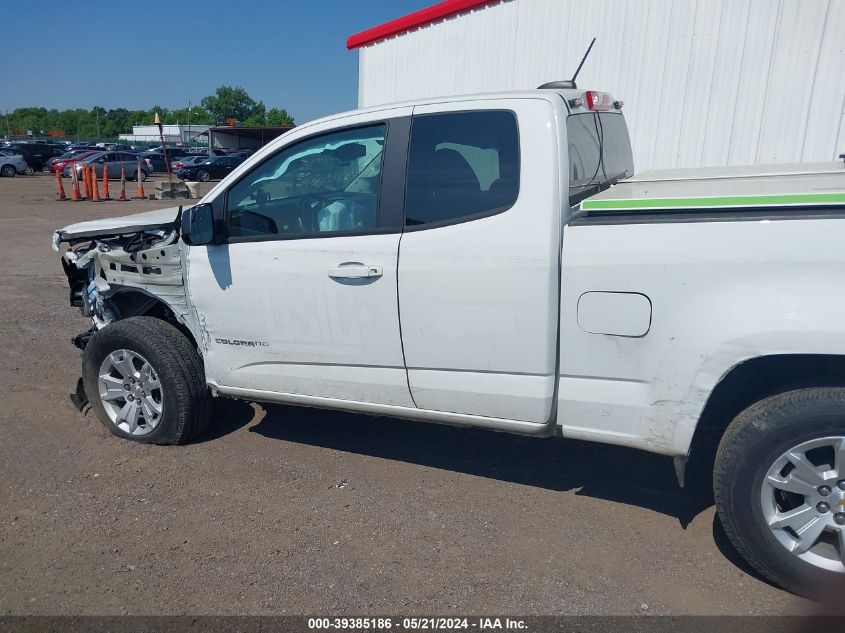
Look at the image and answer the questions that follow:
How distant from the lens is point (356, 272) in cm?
351

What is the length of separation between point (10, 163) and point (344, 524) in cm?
3879

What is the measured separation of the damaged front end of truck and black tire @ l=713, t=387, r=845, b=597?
308cm

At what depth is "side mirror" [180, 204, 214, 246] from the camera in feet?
12.7

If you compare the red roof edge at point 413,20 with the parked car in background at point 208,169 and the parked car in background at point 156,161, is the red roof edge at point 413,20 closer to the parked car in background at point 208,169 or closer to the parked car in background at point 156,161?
the parked car in background at point 208,169

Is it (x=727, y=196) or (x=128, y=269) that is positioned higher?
(x=727, y=196)

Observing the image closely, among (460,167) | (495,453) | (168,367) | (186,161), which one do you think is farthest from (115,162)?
(460,167)

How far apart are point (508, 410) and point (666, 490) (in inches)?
45.2

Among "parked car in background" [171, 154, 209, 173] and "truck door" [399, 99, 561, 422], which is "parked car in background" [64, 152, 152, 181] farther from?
"truck door" [399, 99, 561, 422]

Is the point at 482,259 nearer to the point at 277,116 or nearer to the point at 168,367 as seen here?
the point at 168,367

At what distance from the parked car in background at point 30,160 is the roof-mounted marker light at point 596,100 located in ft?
129

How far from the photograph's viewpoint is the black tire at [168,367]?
13.8ft

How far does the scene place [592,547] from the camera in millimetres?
3305

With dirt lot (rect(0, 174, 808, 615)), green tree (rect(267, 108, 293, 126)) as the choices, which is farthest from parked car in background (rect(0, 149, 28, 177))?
green tree (rect(267, 108, 293, 126))

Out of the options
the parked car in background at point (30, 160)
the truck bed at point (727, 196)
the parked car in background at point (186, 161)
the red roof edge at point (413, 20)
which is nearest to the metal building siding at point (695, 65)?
the red roof edge at point (413, 20)
